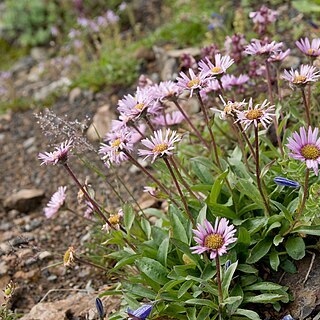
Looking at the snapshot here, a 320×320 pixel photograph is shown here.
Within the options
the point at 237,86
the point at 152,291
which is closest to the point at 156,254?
the point at 152,291

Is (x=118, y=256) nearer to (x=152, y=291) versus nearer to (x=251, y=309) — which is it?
(x=152, y=291)

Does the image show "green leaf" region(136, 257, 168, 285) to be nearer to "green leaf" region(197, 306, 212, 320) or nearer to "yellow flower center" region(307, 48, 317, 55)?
"green leaf" region(197, 306, 212, 320)

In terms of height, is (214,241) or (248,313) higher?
(214,241)

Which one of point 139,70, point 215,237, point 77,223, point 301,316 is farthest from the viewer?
point 139,70

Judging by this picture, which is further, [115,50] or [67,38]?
[67,38]

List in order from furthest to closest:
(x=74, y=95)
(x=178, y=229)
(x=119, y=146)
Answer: (x=74, y=95)
(x=178, y=229)
(x=119, y=146)

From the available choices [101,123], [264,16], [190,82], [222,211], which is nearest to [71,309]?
[222,211]

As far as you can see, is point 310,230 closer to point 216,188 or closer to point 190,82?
point 216,188
